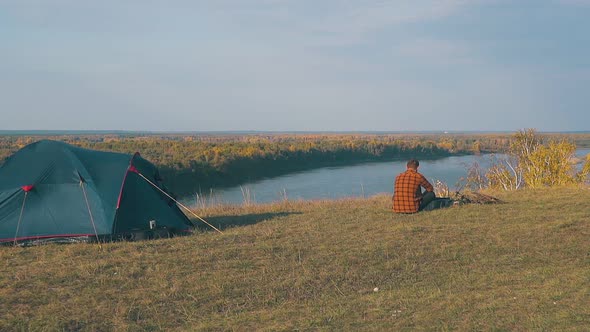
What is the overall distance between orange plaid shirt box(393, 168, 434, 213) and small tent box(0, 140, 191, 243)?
156 inches

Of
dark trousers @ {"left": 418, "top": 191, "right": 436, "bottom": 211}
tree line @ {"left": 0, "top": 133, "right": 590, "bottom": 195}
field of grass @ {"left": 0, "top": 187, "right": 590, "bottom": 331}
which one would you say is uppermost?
dark trousers @ {"left": 418, "top": 191, "right": 436, "bottom": 211}

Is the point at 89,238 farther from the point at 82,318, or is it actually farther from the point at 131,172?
the point at 82,318

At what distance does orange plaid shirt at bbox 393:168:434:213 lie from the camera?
10.8m

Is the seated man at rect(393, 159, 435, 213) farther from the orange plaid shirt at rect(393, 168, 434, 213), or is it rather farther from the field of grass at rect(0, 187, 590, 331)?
the field of grass at rect(0, 187, 590, 331)

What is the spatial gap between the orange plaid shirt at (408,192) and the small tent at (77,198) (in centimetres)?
395

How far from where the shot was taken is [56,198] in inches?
358

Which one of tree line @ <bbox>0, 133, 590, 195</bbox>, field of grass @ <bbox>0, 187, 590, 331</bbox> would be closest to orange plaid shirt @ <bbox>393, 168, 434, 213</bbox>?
field of grass @ <bbox>0, 187, 590, 331</bbox>

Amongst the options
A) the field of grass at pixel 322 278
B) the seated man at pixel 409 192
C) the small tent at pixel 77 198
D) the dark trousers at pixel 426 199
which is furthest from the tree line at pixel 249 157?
the small tent at pixel 77 198

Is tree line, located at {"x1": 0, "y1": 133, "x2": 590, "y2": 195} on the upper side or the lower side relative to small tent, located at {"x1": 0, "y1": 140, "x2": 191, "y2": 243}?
lower

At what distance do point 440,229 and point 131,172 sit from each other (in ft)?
17.2

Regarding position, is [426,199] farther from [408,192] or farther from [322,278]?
[322,278]

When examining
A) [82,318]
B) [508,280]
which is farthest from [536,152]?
[82,318]

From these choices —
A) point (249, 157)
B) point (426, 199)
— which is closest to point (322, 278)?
point (426, 199)

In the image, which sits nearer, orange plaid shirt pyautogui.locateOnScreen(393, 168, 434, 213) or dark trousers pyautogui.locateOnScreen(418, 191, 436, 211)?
orange plaid shirt pyautogui.locateOnScreen(393, 168, 434, 213)
